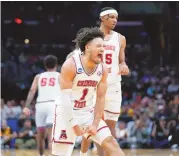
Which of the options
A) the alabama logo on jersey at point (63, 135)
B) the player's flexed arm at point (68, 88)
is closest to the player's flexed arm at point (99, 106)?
the player's flexed arm at point (68, 88)

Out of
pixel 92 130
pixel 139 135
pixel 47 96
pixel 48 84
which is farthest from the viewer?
pixel 139 135

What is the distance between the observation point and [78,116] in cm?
716

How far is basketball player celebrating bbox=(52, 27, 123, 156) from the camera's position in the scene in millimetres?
6941

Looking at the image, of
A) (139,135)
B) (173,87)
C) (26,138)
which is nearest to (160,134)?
(139,135)

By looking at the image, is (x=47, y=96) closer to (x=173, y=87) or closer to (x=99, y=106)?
(x=99, y=106)

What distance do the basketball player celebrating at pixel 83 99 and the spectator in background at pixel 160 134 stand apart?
984 cm

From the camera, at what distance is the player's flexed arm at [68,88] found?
6926 millimetres

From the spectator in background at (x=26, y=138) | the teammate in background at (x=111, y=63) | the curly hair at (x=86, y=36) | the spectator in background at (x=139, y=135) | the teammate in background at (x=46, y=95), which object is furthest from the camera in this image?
the spectator in background at (x=139, y=135)

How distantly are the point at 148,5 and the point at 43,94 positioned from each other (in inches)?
392

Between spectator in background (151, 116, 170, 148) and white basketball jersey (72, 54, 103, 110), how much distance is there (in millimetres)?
9844

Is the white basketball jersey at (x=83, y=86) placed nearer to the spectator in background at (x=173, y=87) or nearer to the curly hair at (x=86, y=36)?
the curly hair at (x=86, y=36)

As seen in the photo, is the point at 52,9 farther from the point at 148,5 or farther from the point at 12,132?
the point at 12,132

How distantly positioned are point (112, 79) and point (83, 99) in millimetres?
1746

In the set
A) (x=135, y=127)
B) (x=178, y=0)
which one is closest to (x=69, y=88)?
(x=135, y=127)
